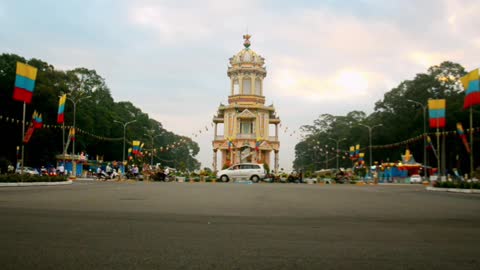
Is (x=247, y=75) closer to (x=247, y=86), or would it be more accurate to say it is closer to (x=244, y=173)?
(x=247, y=86)

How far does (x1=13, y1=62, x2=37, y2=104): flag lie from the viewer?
26.4m

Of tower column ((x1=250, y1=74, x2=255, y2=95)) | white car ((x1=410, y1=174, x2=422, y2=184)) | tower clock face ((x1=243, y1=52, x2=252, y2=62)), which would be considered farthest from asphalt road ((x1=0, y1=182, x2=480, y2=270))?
tower clock face ((x1=243, y1=52, x2=252, y2=62))

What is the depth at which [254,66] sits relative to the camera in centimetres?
7850

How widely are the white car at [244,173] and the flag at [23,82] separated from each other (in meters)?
25.5

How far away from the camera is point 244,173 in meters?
49.2

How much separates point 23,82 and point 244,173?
26.2m

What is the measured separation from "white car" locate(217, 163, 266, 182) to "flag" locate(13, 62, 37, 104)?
2549 centimetres

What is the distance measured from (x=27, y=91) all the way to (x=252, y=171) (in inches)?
1021

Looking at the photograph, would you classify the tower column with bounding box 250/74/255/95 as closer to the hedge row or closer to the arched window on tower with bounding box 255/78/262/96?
the arched window on tower with bounding box 255/78/262/96

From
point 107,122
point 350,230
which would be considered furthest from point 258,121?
point 350,230

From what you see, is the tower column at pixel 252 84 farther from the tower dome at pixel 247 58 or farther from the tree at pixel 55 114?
the tree at pixel 55 114

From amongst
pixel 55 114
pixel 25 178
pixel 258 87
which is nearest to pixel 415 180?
pixel 258 87

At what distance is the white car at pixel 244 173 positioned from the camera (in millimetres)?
49000

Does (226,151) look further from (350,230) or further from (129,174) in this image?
(350,230)
